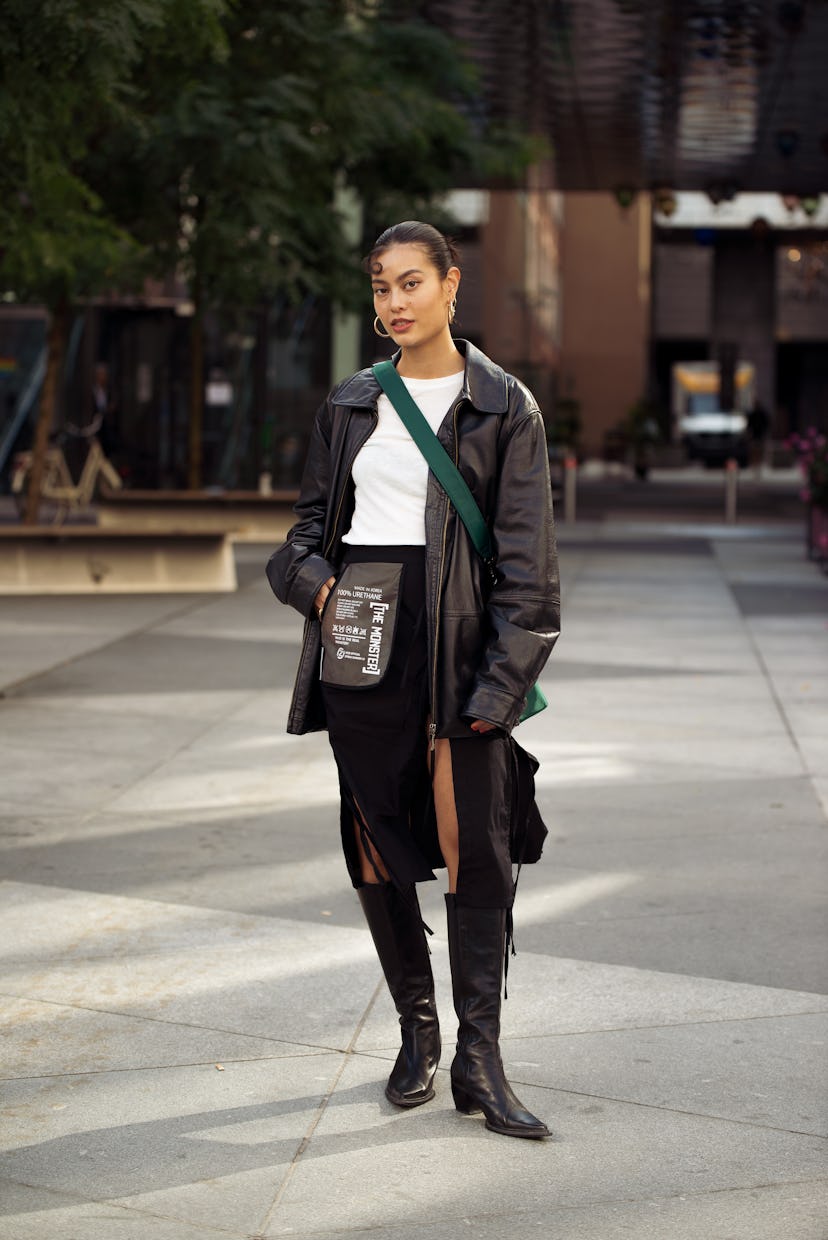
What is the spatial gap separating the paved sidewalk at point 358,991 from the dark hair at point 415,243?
1.81 metres

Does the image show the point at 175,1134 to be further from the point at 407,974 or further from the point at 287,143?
the point at 287,143

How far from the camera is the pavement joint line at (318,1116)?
3496mm

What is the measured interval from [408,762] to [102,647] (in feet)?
28.0

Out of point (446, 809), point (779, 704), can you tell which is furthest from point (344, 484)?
point (779, 704)

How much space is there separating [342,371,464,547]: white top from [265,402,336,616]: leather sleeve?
9 cm

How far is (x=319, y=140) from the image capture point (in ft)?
56.7

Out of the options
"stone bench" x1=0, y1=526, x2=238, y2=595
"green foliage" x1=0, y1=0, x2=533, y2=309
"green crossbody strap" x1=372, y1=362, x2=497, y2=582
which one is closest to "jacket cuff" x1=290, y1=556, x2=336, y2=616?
"green crossbody strap" x1=372, y1=362, x2=497, y2=582

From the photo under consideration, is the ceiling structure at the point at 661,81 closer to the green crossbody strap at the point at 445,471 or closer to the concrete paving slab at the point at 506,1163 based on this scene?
the green crossbody strap at the point at 445,471

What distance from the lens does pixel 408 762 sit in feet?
13.0

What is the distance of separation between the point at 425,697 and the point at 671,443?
55509mm

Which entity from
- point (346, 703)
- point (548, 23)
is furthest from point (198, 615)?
point (346, 703)

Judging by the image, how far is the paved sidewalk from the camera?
3.59 meters

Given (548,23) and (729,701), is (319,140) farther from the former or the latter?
(729,701)

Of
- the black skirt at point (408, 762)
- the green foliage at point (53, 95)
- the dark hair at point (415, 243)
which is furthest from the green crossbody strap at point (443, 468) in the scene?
the green foliage at point (53, 95)
